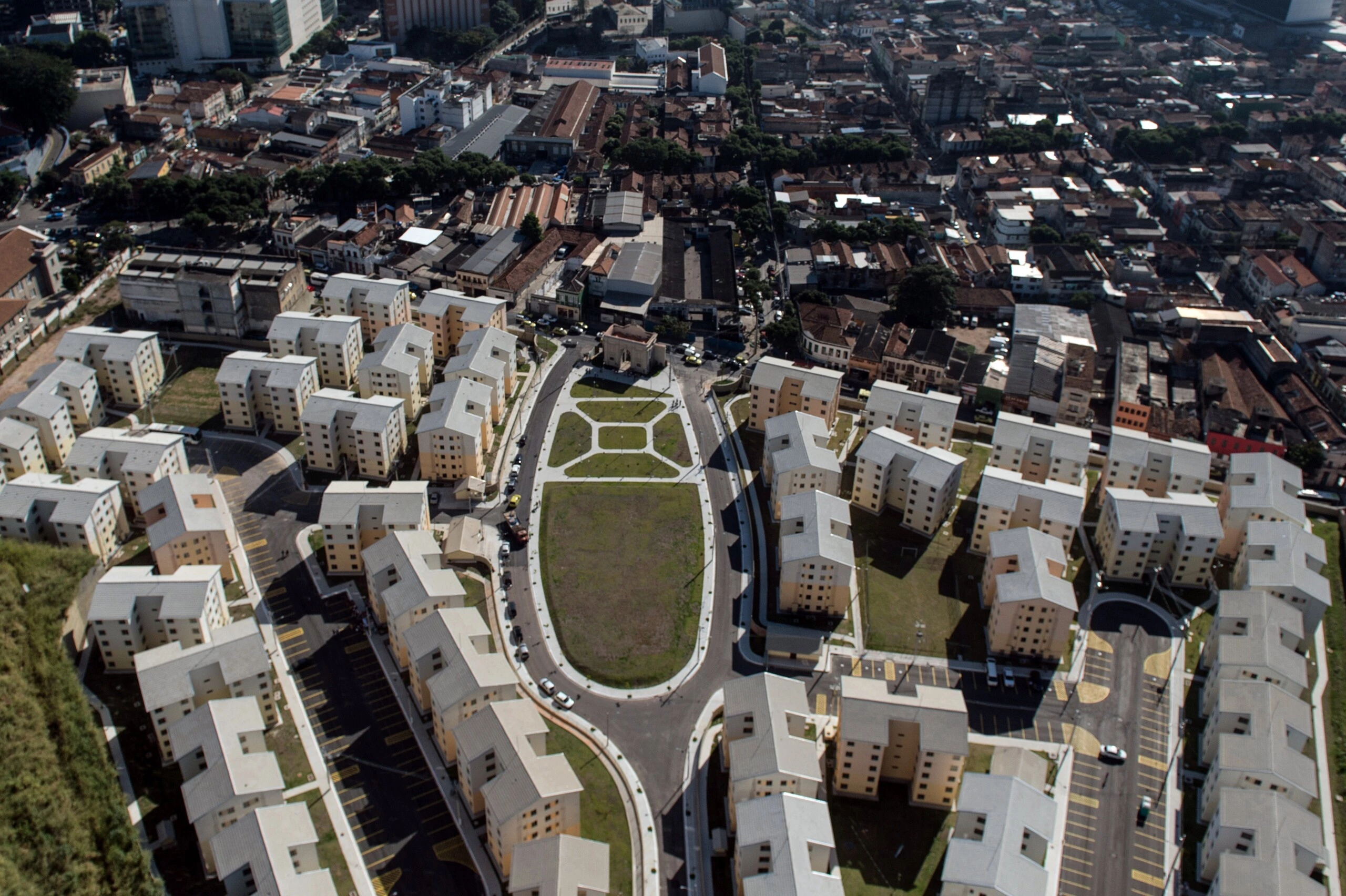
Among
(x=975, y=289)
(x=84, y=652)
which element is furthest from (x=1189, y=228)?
(x=84, y=652)

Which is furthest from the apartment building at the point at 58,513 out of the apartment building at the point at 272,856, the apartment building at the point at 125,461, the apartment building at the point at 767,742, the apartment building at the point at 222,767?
the apartment building at the point at 767,742

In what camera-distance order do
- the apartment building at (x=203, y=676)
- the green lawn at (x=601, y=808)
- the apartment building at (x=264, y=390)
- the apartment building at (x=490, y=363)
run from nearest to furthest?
the green lawn at (x=601, y=808) → the apartment building at (x=203, y=676) → the apartment building at (x=264, y=390) → the apartment building at (x=490, y=363)

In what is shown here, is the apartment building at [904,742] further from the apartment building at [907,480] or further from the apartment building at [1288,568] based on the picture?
the apartment building at [1288,568]

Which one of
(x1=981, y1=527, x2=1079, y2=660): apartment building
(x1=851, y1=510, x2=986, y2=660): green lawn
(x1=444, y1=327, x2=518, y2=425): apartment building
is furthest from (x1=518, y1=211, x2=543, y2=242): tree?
(x1=981, y1=527, x2=1079, y2=660): apartment building

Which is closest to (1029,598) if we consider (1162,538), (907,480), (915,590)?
Result: (915,590)

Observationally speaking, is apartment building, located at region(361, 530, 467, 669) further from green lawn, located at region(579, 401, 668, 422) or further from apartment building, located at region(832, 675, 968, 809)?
apartment building, located at region(832, 675, 968, 809)

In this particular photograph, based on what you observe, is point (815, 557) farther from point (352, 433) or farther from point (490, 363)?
point (352, 433)
